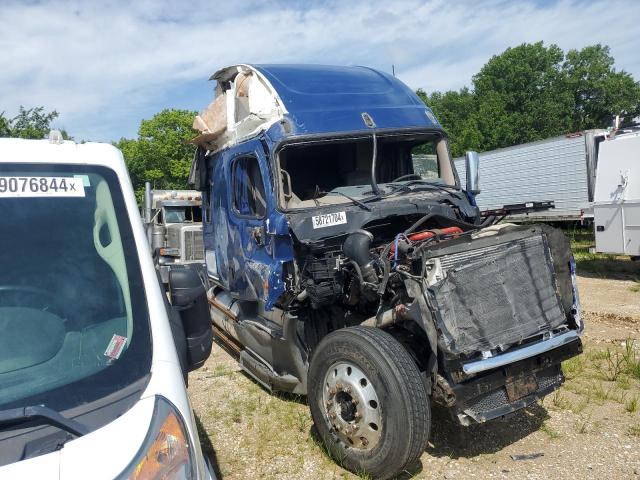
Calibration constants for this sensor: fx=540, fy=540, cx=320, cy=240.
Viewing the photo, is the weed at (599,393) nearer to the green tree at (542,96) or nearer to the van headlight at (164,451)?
the van headlight at (164,451)

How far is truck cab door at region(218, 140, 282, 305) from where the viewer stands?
5004 mm

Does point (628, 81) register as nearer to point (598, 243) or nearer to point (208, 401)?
point (598, 243)

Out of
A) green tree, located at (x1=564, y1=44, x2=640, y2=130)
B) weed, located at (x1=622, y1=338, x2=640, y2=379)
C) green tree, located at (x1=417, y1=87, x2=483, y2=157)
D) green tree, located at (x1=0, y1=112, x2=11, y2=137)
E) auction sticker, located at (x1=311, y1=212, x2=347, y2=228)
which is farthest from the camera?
green tree, located at (x1=564, y1=44, x2=640, y2=130)

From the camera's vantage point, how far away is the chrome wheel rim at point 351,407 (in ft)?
12.0

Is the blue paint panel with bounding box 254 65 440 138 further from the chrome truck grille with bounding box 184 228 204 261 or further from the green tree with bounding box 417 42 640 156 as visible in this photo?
the green tree with bounding box 417 42 640 156

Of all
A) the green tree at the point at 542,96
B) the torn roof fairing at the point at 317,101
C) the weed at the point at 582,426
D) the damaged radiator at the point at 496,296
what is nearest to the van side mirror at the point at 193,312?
the damaged radiator at the point at 496,296

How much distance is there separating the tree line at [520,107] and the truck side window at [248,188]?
2632cm

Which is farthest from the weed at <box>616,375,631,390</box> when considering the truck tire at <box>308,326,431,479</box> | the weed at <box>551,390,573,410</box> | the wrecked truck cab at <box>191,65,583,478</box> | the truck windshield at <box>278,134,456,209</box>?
the truck tire at <box>308,326,431,479</box>

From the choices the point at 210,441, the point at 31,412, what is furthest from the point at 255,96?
the point at 31,412

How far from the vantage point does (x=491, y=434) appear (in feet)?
14.4

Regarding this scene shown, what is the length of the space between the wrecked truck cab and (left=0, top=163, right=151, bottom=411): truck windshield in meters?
1.79

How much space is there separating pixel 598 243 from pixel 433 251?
8623 millimetres

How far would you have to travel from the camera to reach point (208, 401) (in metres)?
5.39

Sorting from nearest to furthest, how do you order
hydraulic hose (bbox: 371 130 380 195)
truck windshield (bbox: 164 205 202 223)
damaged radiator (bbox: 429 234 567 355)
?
damaged radiator (bbox: 429 234 567 355) < hydraulic hose (bbox: 371 130 380 195) < truck windshield (bbox: 164 205 202 223)
